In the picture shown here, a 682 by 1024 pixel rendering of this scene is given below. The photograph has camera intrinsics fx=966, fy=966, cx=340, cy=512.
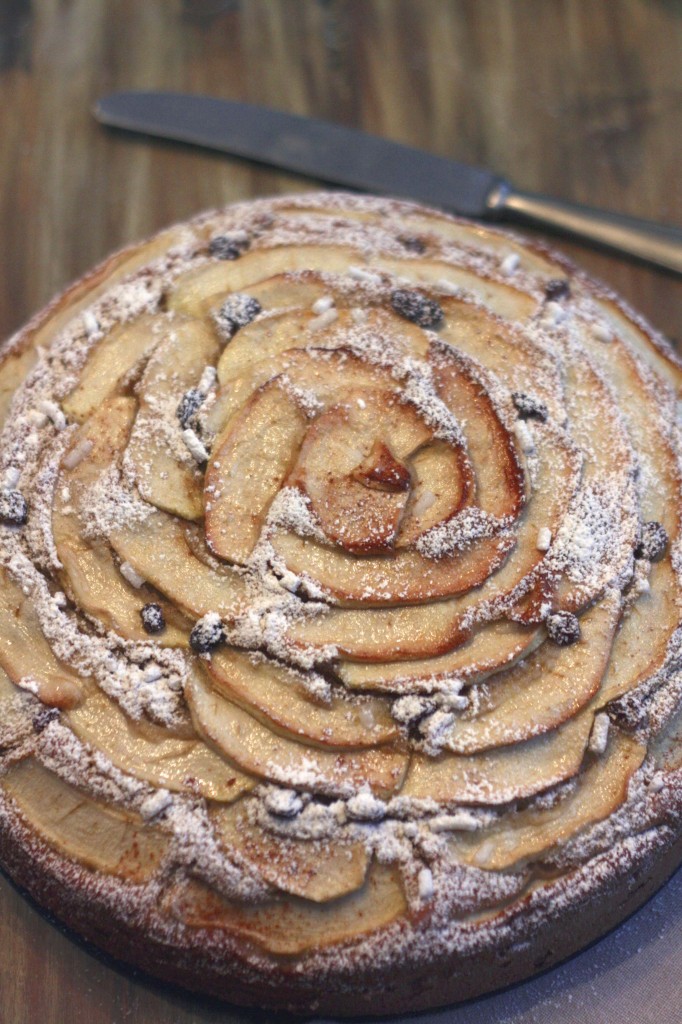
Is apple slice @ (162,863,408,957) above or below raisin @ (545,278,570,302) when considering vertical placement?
below

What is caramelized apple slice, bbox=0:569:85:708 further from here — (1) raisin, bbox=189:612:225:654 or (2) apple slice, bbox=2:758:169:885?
(1) raisin, bbox=189:612:225:654

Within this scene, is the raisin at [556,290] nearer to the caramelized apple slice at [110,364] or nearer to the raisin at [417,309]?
the raisin at [417,309]

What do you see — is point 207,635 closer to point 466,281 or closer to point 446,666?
point 446,666

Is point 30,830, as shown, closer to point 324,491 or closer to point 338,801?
point 338,801

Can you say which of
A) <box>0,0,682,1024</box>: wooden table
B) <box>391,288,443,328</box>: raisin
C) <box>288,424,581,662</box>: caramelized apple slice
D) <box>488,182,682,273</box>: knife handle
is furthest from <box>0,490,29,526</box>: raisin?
<box>488,182,682,273</box>: knife handle

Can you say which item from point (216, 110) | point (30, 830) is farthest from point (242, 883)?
point (216, 110)
